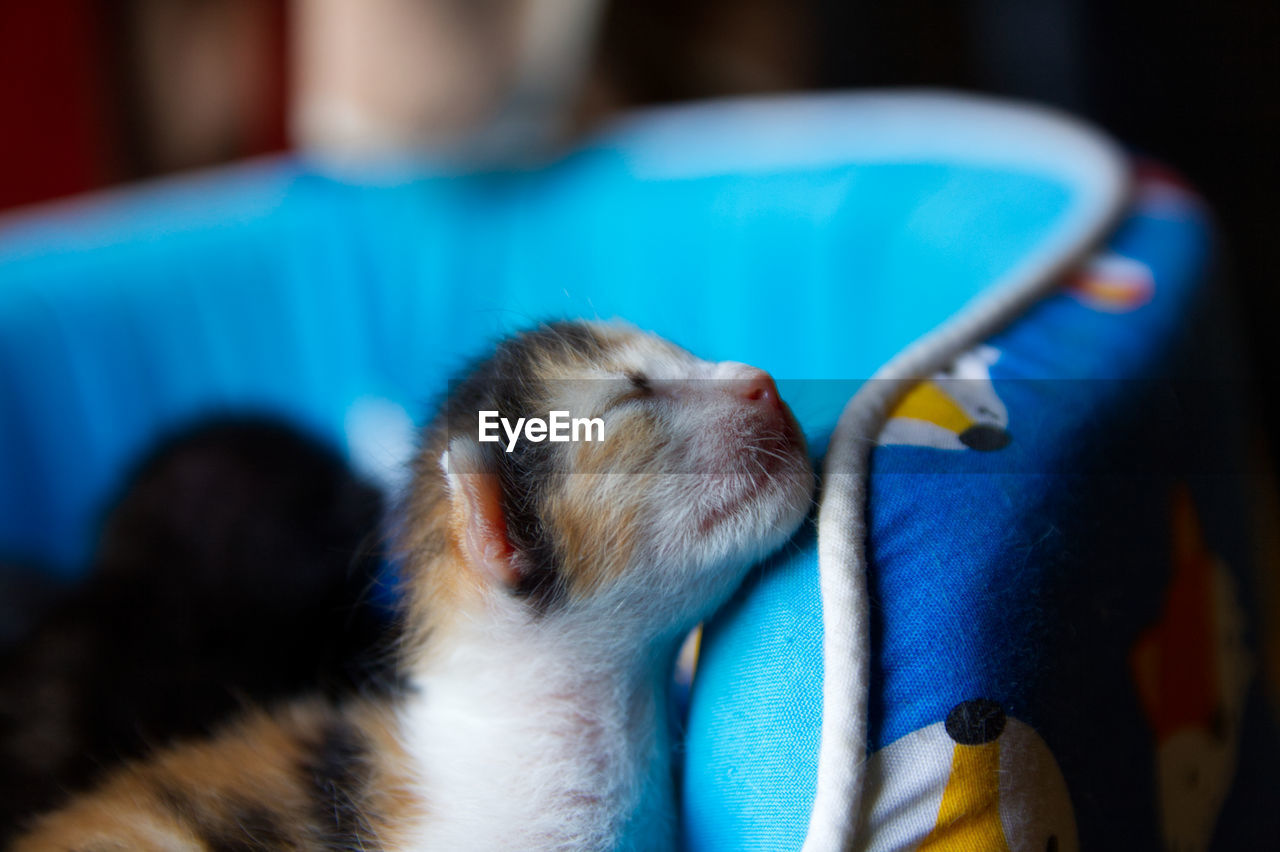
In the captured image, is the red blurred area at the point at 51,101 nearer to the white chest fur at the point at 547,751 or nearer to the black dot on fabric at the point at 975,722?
the white chest fur at the point at 547,751

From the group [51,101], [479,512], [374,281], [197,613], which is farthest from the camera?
[51,101]

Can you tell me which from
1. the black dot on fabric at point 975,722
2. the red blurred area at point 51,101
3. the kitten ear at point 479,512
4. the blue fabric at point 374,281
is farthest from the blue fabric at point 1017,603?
the red blurred area at point 51,101

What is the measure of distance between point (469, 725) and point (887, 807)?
306 millimetres

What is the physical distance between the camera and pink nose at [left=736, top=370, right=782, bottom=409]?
0.62 meters

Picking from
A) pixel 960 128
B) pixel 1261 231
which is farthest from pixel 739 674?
pixel 1261 231

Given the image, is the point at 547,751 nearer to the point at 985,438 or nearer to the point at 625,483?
the point at 625,483

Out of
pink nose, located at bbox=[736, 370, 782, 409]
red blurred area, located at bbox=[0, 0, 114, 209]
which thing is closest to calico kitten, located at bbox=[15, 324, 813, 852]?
pink nose, located at bbox=[736, 370, 782, 409]

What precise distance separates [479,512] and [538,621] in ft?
0.34

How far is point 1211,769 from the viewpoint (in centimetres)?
83

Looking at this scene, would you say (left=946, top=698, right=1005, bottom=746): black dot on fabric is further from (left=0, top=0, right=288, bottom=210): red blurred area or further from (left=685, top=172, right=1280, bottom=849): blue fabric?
(left=0, top=0, right=288, bottom=210): red blurred area

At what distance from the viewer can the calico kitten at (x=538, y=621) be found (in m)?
0.62

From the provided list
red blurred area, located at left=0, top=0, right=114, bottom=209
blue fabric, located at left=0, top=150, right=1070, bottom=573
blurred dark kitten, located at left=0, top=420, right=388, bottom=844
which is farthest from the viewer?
red blurred area, located at left=0, top=0, right=114, bottom=209

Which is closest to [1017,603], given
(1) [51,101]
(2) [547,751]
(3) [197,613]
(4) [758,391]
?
(4) [758,391]

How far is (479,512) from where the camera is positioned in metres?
0.60
